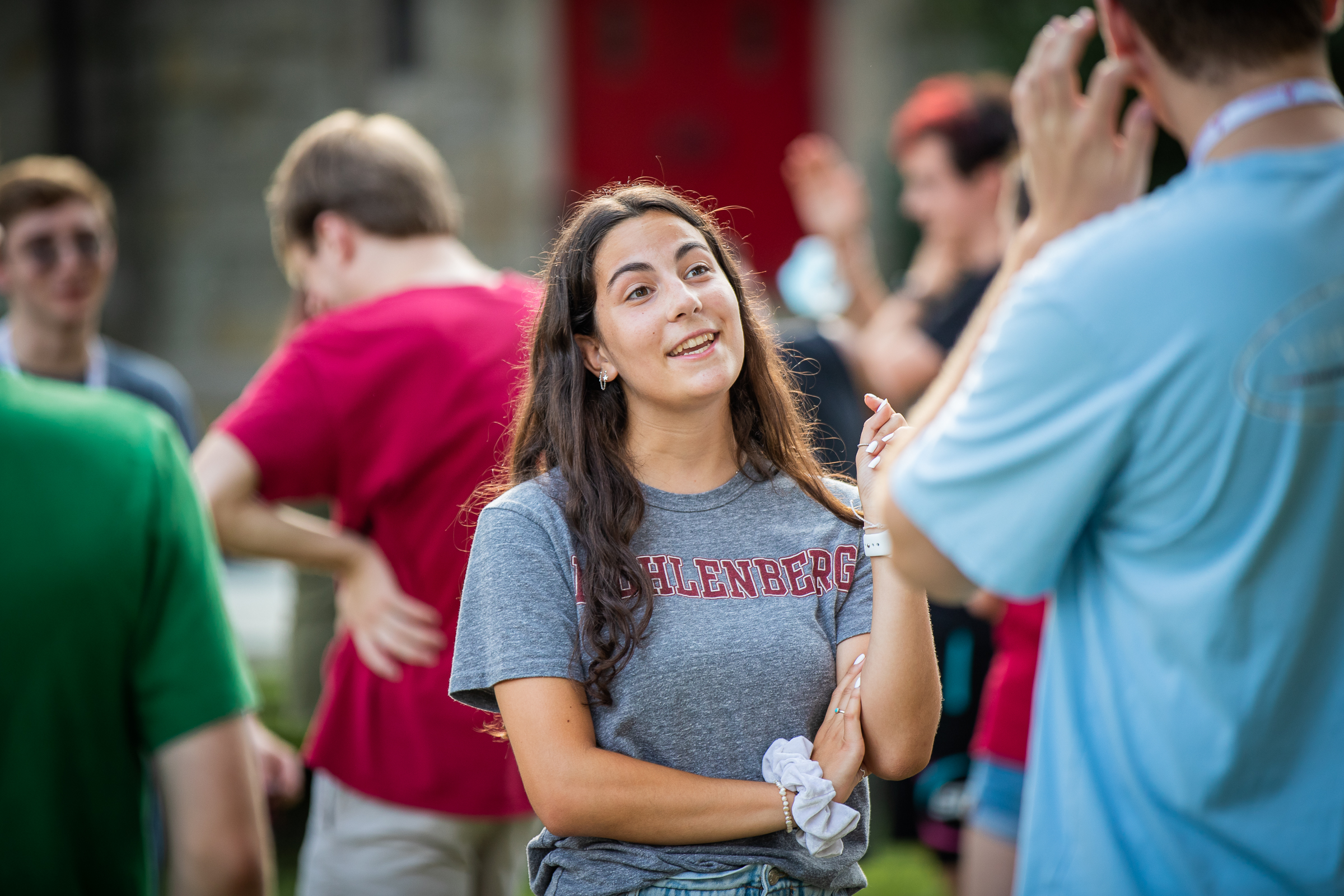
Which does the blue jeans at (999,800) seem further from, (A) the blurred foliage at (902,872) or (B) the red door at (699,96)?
(B) the red door at (699,96)

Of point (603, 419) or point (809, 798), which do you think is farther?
point (603, 419)

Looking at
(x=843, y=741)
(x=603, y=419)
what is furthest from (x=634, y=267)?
(x=843, y=741)

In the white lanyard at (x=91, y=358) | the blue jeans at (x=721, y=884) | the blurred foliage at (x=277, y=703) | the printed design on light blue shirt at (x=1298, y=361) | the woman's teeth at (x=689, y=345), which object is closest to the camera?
the printed design on light blue shirt at (x=1298, y=361)

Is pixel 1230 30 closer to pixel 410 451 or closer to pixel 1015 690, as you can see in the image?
pixel 410 451

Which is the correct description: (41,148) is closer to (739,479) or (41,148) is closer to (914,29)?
(914,29)

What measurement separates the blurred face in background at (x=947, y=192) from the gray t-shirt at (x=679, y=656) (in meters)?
2.59

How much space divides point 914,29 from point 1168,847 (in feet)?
28.6

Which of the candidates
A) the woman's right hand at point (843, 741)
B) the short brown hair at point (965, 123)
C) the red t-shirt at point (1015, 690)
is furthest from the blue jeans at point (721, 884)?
the short brown hair at point (965, 123)

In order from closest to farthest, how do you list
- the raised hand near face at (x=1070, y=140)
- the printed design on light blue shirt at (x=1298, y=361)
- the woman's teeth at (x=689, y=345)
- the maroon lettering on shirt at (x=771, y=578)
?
the printed design on light blue shirt at (x=1298, y=361) < the raised hand near face at (x=1070, y=140) < the maroon lettering on shirt at (x=771, y=578) < the woman's teeth at (x=689, y=345)

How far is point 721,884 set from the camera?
1826 mm

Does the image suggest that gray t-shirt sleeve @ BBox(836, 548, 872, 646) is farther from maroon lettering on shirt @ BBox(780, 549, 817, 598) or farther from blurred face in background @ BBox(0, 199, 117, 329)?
blurred face in background @ BBox(0, 199, 117, 329)

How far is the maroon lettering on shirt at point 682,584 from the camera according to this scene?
6.28 feet

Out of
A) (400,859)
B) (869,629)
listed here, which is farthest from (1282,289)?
(400,859)

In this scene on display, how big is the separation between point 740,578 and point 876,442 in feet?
1.00
